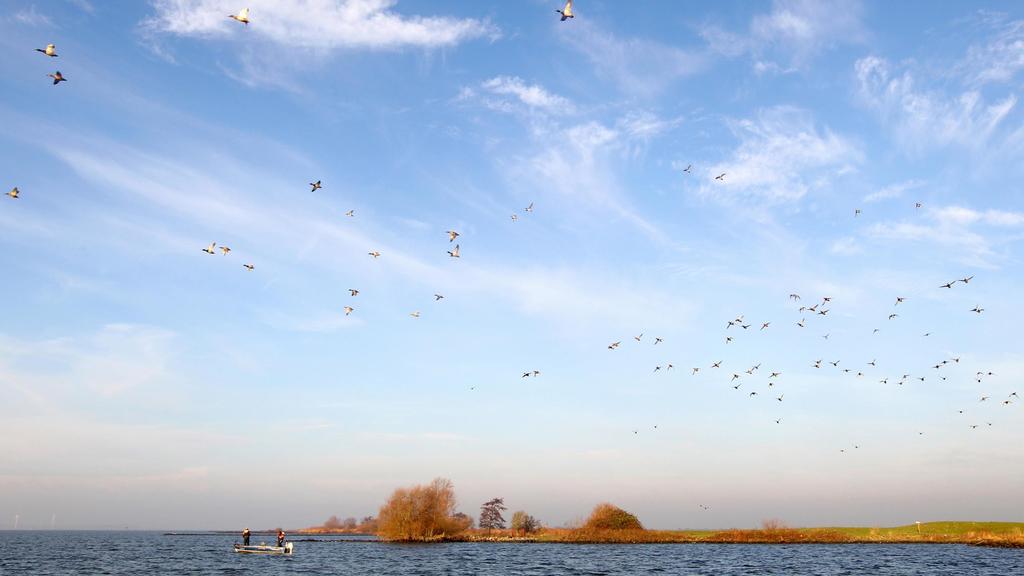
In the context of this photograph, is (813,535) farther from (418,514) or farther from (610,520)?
(418,514)

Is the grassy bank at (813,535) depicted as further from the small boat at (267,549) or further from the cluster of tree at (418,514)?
the small boat at (267,549)

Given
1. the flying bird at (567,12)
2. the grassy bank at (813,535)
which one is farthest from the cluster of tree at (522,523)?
the flying bird at (567,12)

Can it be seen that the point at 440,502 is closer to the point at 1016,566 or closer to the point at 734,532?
the point at 734,532

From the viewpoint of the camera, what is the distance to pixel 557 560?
8025 cm

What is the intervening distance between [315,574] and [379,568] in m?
7.81

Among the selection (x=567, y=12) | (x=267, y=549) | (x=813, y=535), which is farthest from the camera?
(x=813, y=535)

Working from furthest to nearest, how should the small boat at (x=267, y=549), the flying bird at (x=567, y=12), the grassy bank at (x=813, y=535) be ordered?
the grassy bank at (x=813, y=535)
the small boat at (x=267, y=549)
the flying bird at (x=567, y=12)

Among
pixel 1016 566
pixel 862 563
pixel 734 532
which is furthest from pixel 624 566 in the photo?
pixel 734 532

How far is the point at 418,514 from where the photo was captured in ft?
416

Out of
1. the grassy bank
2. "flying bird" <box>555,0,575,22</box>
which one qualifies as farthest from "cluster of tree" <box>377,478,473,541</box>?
"flying bird" <box>555,0,575,22</box>

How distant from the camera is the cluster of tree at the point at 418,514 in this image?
12606 centimetres

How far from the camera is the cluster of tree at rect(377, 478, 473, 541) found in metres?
126

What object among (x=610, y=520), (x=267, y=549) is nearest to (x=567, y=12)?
(x=267, y=549)

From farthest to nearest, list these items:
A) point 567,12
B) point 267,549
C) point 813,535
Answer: point 813,535, point 267,549, point 567,12
